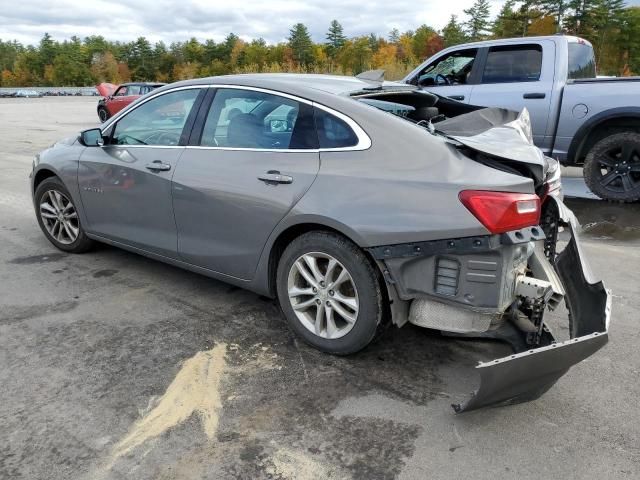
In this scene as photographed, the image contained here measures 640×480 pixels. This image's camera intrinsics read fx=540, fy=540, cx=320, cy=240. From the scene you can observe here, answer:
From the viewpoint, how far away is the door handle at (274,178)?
3258 mm

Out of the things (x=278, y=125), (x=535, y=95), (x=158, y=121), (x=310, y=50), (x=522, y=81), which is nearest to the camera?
(x=278, y=125)

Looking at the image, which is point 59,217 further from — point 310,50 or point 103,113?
point 310,50

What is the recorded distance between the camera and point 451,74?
8117mm

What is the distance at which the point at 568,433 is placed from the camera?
8.52ft

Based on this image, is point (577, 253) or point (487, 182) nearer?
point (487, 182)

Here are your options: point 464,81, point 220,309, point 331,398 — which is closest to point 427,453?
point 331,398

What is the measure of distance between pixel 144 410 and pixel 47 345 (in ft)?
3.54

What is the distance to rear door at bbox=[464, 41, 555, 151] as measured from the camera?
7.22 meters

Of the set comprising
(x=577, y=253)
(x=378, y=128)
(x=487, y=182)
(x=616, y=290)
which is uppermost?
(x=378, y=128)

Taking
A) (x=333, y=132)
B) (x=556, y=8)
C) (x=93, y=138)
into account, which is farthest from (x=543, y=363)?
(x=556, y=8)

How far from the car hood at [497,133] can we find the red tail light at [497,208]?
10.5 inches

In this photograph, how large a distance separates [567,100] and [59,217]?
244 inches

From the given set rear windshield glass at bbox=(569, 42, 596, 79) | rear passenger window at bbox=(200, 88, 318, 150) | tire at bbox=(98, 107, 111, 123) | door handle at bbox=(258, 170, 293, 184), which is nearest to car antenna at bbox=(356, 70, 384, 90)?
rear passenger window at bbox=(200, 88, 318, 150)

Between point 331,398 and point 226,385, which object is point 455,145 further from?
point 226,385
